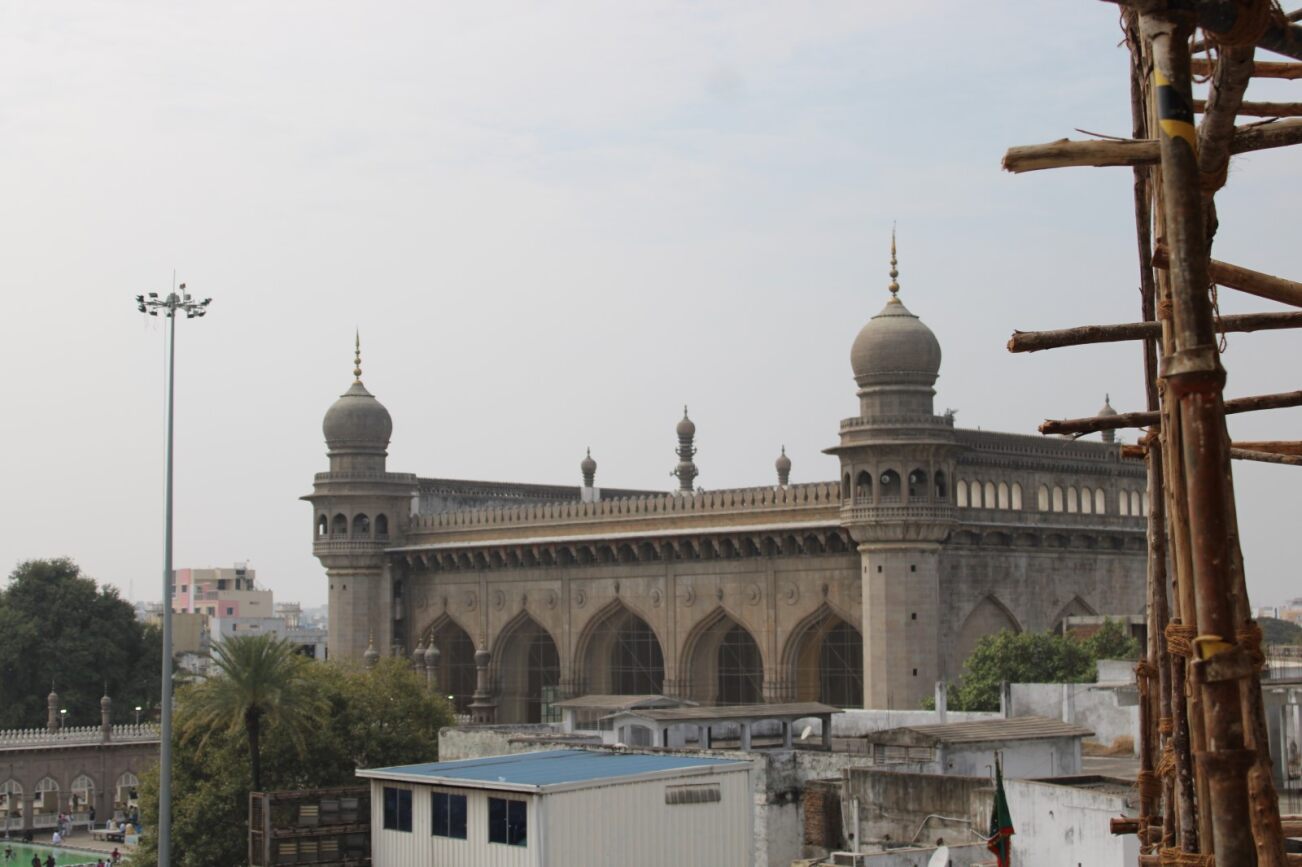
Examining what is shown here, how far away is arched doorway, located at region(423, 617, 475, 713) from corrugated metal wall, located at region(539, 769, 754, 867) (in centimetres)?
2965

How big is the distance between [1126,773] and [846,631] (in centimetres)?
1740

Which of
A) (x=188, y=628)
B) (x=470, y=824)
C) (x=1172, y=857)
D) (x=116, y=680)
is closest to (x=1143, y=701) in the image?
(x=1172, y=857)

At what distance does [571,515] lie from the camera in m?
48.1

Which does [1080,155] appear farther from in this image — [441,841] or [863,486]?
[863,486]

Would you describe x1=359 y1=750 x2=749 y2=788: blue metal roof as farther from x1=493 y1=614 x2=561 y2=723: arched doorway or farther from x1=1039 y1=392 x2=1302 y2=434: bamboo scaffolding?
x1=493 y1=614 x2=561 y2=723: arched doorway

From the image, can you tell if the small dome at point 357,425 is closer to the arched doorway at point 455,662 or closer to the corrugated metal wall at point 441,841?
the arched doorway at point 455,662

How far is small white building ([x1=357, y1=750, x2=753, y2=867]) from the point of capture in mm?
21562

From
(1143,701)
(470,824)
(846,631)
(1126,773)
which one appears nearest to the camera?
(1143,701)

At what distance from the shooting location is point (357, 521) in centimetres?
5166

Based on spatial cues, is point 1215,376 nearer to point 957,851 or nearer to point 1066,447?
point 957,851

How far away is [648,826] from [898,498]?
1852 cm

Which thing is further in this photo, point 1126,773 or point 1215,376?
point 1126,773

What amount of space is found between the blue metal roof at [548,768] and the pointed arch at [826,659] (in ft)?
53.2

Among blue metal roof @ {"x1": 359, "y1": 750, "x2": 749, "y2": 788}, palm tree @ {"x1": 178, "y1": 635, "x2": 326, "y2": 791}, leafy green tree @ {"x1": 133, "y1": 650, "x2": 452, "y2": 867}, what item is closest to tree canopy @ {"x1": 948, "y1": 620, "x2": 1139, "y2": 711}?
leafy green tree @ {"x1": 133, "y1": 650, "x2": 452, "y2": 867}
